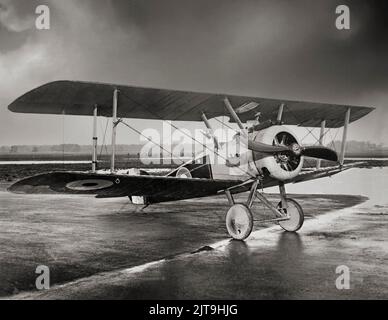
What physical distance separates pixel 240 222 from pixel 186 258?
155cm

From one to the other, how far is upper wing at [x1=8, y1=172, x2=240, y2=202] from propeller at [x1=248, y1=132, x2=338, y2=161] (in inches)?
37.4

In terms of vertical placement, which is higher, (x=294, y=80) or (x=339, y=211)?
(x=294, y=80)

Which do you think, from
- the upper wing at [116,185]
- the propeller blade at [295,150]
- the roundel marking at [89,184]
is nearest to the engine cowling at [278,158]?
the propeller blade at [295,150]

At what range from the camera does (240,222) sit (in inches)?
250

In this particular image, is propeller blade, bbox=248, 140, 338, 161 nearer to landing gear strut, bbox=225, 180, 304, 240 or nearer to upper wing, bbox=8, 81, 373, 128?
landing gear strut, bbox=225, 180, 304, 240

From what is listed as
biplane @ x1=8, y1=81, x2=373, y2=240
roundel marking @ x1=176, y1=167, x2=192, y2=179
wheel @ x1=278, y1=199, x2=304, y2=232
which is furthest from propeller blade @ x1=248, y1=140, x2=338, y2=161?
roundel marking @ x1=176, y1=167, x2=192, y2=179

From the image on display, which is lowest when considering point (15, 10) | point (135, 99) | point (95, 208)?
point (95, 208)

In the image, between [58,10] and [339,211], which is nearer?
[58,10]

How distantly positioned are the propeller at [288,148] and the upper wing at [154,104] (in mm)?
1089

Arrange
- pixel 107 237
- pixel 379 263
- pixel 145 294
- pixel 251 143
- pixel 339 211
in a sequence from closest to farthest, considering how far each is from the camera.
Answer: pixel 145 294
pixel 379 263
pixel 251 143
pixel 107 237
pixel 339 211

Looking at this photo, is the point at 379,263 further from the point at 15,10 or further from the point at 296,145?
the point at 15,10

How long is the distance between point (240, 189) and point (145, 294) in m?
4.15

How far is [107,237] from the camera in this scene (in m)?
6.80

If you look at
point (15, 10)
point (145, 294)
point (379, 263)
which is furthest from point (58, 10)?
point (379, 263)
